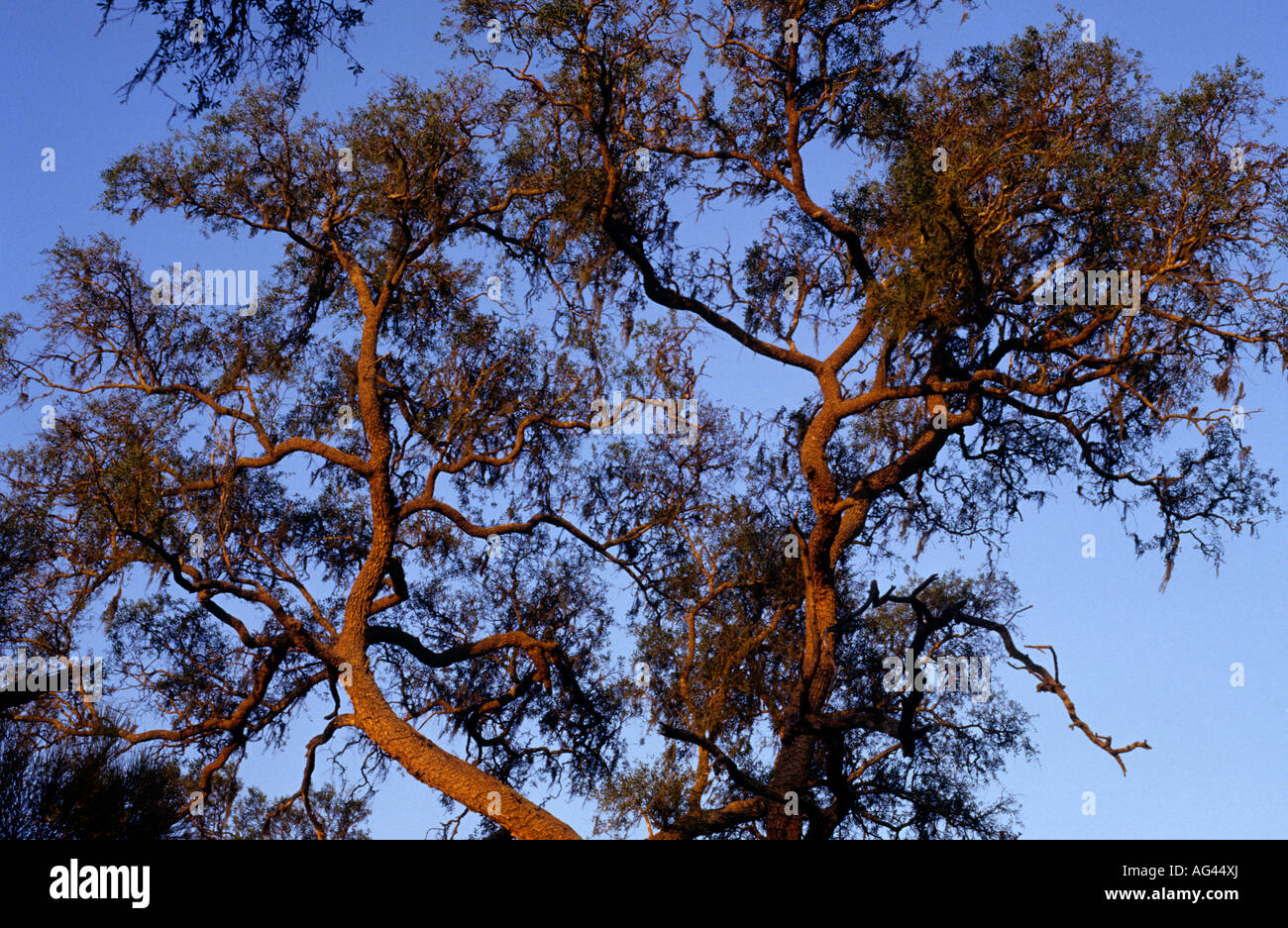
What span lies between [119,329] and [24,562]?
10.1ft

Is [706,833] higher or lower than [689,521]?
lower

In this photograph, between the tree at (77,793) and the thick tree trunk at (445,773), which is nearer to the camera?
the tree at (77,793)

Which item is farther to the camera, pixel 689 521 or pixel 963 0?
pixel 689 521

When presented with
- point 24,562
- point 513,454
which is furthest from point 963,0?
point 24,562

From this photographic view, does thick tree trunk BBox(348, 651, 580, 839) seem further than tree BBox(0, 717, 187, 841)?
Yes

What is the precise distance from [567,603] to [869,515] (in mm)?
3986

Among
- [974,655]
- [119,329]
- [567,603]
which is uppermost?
[119,329]

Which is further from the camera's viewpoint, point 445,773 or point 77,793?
point 445,773
